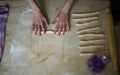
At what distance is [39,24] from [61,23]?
112mm

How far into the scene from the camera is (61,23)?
1.02 meters

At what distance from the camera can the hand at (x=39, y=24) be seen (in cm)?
101

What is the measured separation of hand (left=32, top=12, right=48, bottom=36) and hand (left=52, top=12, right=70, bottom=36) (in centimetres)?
5

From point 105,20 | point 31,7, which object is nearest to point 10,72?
point 31,7

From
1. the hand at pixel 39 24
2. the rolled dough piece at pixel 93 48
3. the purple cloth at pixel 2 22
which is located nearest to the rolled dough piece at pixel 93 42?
the rolled dough piece at pixel 93 48

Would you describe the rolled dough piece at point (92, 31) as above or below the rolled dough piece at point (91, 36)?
above

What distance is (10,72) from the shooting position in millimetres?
894

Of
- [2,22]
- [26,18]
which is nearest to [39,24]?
[26,18]

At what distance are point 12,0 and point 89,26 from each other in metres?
0.47

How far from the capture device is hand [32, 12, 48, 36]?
3.31ft

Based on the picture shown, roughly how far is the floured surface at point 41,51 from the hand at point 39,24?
28 mm

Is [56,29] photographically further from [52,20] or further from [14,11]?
[14,11]

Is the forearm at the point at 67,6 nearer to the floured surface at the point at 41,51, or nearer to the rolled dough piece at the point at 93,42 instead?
the floured surface at the point at 41,51

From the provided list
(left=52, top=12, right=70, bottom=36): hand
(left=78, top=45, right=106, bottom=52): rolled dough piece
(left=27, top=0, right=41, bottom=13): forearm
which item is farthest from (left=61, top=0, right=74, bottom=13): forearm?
(left=78, top=45, right=106, bottom=52): rolled dough piece
